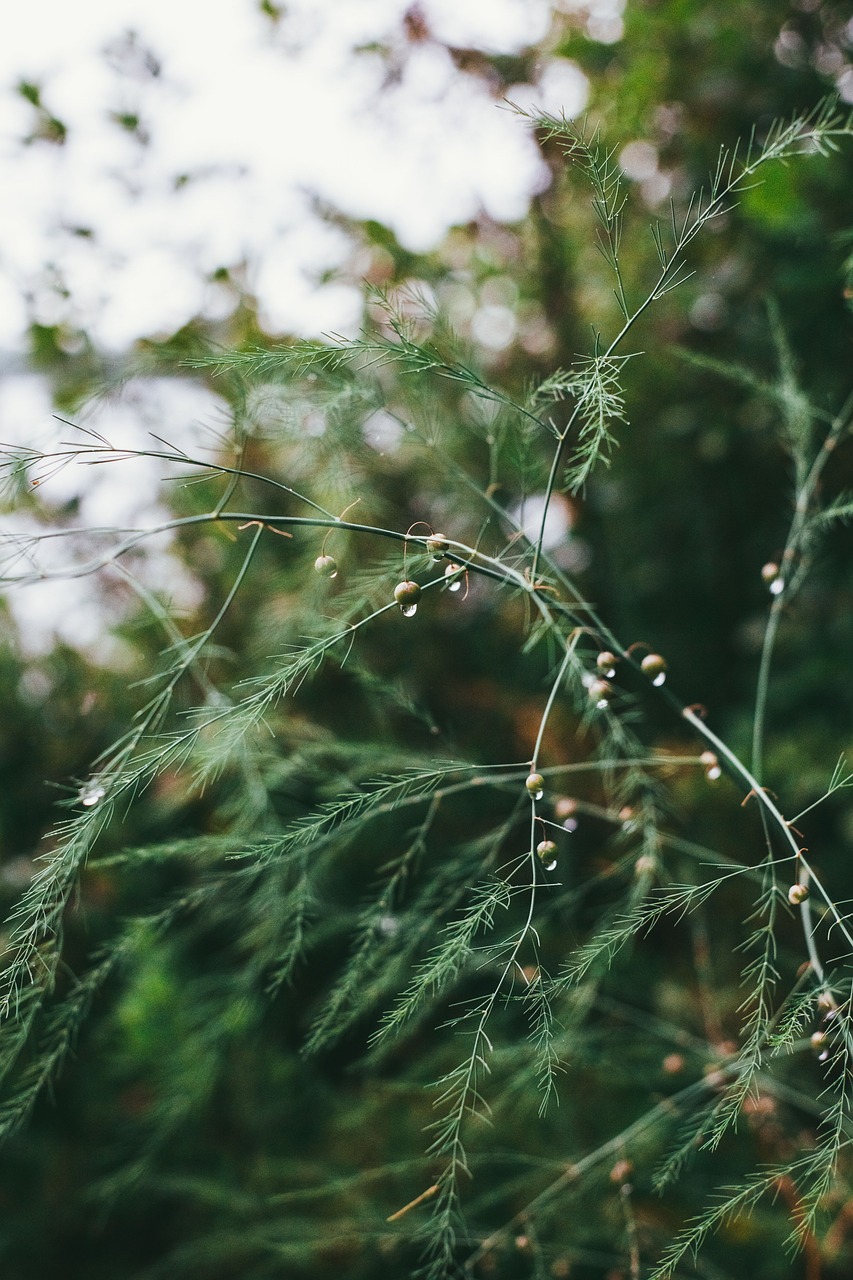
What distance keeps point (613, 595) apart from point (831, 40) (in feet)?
2.43

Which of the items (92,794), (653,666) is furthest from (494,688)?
(92,794)

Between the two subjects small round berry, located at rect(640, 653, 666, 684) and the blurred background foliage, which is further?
the blurred background foliage

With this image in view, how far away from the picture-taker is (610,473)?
1.16 metres

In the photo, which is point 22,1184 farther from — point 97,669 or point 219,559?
point 219,559

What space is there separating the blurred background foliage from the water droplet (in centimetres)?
40

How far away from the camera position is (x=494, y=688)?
3.92ft

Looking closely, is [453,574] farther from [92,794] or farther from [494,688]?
[494,688]

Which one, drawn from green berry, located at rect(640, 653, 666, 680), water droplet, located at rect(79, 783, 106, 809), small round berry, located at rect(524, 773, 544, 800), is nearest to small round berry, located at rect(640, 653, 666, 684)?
green berry, located at rect(640, 653, 666, 680)

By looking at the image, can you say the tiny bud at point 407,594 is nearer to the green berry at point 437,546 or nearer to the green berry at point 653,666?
the green berry at point 437,546

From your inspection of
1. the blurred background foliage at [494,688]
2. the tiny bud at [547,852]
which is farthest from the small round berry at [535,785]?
the blurred background foliage at [494,688]

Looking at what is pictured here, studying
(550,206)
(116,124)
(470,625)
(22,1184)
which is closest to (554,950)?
(470,625)

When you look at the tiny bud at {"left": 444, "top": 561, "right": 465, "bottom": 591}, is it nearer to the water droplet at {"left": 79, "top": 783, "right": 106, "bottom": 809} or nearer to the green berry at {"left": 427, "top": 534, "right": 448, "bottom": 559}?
the green berry at {"left": 427, "top": 534, "right": 448, "bottom": 559}

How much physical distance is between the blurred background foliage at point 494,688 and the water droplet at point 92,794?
40 centimetres

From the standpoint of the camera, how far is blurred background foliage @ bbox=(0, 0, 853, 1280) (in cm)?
95
